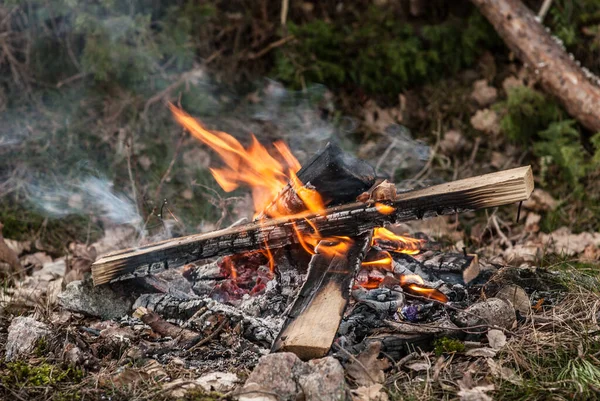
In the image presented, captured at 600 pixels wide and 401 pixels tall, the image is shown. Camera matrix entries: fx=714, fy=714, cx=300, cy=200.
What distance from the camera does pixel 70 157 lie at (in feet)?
21.0

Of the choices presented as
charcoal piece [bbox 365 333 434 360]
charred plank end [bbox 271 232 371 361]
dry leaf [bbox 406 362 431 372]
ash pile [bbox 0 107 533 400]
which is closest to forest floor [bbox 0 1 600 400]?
ash pile [bbox 0 107 533 400]

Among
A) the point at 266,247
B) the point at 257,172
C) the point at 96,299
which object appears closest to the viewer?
the point at 266,247

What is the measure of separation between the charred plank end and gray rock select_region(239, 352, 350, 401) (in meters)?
0.13

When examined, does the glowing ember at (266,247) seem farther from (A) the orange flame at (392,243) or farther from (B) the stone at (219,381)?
(B) the stone at (219,381)

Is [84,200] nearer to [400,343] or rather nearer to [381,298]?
[381,298]

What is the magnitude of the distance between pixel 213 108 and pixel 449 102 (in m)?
2.30

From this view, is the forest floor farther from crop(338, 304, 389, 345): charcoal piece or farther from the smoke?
crop(338, 304, 389, 345): charcoal piece

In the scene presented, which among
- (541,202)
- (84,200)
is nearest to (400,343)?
(541,202)

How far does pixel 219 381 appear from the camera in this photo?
3.13 m

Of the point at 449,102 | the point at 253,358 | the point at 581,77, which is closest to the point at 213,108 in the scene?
the point at 449,102

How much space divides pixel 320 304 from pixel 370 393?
0.56 m

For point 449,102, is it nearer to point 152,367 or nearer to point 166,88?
point 166,88

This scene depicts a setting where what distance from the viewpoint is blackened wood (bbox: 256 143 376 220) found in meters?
3.73

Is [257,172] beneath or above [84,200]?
above
